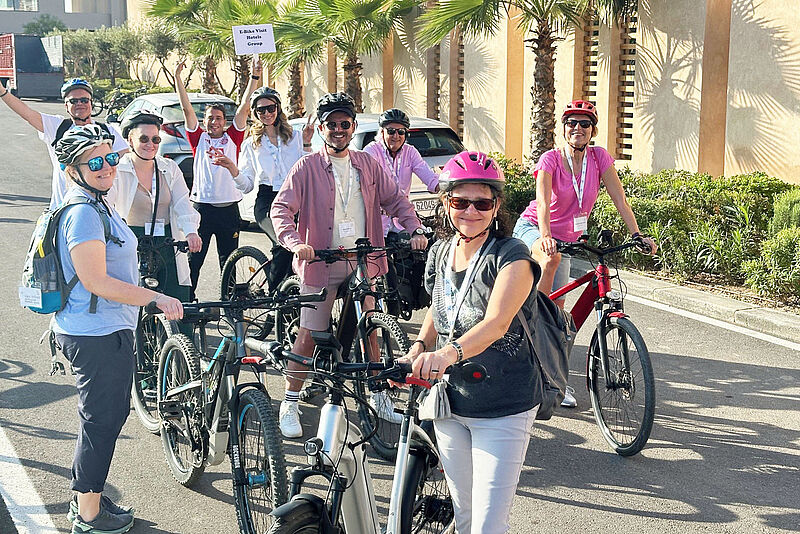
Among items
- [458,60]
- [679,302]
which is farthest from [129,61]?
[679,302]

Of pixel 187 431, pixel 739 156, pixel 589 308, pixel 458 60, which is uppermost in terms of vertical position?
pixel 458 60

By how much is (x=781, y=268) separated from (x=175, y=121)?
10.4 m

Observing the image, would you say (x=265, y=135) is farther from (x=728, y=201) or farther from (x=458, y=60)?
(x=458, y=60)

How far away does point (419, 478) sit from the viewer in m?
3.81

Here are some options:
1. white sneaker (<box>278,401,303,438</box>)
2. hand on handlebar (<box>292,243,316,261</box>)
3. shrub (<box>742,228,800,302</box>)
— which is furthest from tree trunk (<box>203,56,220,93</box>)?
hand on handlebar (<box>292,243,316,261</box>)

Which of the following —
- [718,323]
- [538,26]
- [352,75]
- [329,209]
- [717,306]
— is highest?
[538,26]

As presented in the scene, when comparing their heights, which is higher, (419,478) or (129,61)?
(129,61)

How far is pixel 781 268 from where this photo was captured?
8977mm

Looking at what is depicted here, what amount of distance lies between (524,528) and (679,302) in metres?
4.97

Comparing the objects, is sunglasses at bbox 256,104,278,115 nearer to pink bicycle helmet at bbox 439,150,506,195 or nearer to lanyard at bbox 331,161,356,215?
lanyard at bbox 331,161,356,215

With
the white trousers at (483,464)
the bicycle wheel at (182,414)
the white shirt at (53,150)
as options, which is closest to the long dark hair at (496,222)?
the white trousers at (483,464)

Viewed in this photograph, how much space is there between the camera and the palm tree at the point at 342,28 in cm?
1891

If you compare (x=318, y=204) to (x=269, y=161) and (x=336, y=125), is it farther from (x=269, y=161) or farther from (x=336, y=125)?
(x=269, y=161)

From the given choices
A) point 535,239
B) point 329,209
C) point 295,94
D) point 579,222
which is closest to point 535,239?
point 535,239
